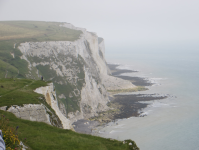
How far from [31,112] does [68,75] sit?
196 feet

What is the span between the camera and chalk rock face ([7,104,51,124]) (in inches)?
843

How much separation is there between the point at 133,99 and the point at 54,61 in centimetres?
3681

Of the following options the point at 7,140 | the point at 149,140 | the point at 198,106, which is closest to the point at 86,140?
the point at 7,140

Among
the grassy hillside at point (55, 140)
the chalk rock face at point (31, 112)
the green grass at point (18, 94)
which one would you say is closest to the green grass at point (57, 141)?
the grassy hillside at point (55, 140)

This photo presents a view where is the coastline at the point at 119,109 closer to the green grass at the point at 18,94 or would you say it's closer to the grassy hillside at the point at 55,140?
the green grass at the point at 18,94

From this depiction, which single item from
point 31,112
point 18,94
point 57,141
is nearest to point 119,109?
point 18,94

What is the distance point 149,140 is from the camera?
54.1 meters

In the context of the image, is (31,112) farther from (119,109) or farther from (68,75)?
(119,109)

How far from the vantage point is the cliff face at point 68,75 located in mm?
72875

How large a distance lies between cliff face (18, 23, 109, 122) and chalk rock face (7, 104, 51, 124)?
148 ft

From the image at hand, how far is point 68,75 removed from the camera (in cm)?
8175

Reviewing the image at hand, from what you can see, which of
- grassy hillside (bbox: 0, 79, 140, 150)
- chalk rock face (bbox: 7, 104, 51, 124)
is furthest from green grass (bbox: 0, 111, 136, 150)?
chalk rock face (bbox: 7, 104, 51, 124)

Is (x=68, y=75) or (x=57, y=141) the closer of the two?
(x=57, y=141)

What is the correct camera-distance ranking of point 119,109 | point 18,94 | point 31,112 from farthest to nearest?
point 119,109
point 18,94
point 31,112
